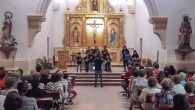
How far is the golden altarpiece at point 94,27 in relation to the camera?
1133 inches

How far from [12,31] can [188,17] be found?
8.07 metres

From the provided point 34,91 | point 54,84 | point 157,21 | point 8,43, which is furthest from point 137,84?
point 8,43

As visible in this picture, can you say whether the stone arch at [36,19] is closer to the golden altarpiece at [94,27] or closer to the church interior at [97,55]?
the church interior at [97,55]

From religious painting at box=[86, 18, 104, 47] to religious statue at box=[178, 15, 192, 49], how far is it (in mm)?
10581

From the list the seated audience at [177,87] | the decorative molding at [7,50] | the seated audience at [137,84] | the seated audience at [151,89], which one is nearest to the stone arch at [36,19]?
the decorative molding at [7,50]

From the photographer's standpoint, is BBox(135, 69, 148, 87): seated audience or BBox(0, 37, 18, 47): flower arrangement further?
BBox(0, 37, 18, 47): flower arrangement

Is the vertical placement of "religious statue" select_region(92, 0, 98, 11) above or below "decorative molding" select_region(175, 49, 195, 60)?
above

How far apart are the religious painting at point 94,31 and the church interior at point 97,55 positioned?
0.23 ft

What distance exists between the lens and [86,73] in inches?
858

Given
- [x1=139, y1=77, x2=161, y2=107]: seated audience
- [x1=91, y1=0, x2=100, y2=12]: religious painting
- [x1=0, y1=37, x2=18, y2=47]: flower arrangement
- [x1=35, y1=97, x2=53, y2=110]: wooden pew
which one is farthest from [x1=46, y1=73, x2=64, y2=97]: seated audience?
[x1=91, y1=0, x2=100, y2=12]: religious painting

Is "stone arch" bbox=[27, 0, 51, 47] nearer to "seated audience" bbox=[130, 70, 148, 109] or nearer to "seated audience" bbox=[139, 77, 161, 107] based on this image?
"seated audience" bbox=[130, 70, 148, 109]

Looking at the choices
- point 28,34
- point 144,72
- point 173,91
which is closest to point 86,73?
point 28,34

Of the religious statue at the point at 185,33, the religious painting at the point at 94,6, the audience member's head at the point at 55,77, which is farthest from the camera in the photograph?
the religious painting at the point at 94,6

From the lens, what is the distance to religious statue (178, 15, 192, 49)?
18.9 meters
